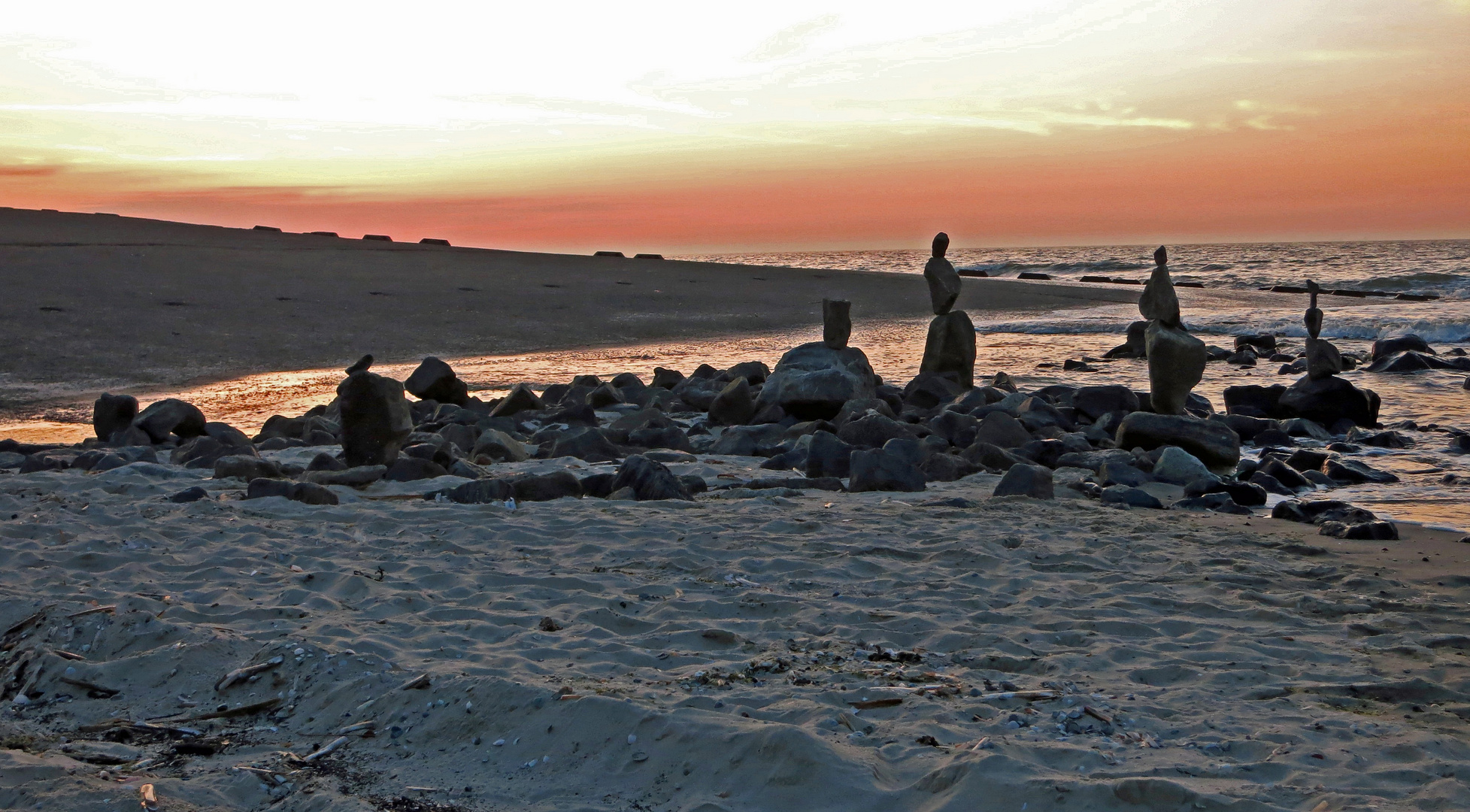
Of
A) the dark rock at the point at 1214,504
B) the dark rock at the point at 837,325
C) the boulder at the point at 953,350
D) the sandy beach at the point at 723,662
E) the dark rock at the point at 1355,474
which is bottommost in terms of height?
the dark rock at the point at 1355,474

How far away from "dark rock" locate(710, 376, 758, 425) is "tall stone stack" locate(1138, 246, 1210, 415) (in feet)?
12.6

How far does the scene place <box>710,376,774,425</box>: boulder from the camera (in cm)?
1169

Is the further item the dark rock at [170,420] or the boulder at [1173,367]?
the boulder at [1173,367]

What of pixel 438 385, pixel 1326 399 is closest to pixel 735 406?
pixel 438 385

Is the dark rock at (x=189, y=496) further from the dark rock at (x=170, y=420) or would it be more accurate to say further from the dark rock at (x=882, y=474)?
the dark rock at (x=882, y=474)

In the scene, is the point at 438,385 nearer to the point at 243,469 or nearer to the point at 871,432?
the point at 243,469

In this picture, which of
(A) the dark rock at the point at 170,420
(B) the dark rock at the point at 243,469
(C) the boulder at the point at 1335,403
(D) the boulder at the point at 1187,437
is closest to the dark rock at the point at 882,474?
(D) the boulder at the point at 1187,437

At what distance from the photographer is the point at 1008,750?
3379 mm

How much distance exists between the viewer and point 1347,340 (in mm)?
24266

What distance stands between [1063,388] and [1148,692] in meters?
9.63

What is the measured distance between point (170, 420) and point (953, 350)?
28.5 feet

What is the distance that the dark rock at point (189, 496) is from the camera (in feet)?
22.7

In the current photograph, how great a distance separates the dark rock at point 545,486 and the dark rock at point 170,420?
14.8 ft

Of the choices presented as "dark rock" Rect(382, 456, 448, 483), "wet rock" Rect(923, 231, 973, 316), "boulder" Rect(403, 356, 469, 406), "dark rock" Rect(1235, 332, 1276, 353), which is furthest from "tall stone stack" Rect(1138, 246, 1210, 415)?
"dark rock" Rect(1235, 332, 1276, 353)
